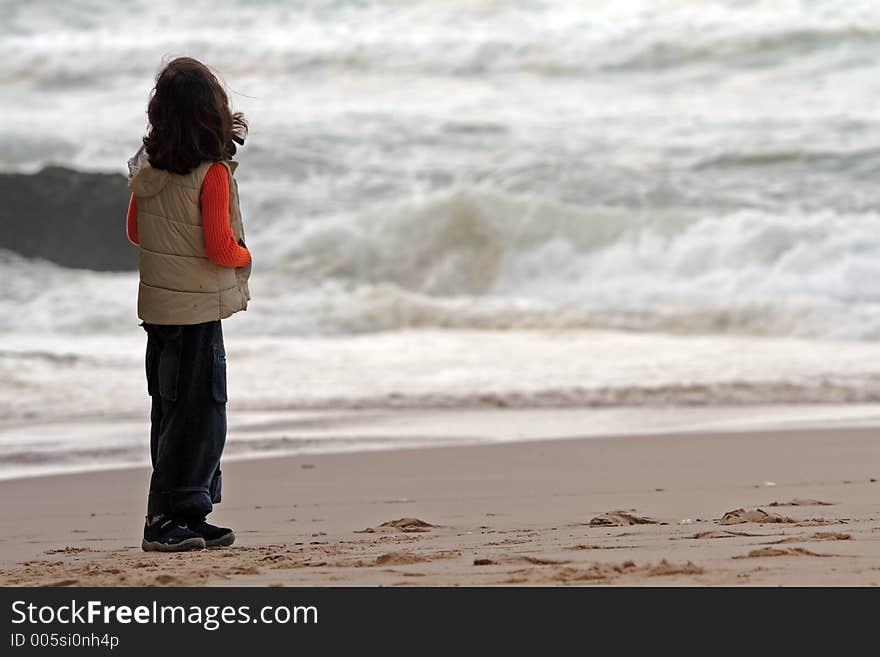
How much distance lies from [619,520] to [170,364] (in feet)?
4.70

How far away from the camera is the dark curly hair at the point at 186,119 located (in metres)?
3.85

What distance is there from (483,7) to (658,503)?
71.5ft

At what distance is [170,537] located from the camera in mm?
3912

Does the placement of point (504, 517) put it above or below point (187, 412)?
below

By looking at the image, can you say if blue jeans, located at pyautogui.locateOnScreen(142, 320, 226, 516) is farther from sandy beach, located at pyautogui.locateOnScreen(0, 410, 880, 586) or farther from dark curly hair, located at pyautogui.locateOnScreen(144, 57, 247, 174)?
dark curly hair, located at pyautogui.locateOnScreen(144, 57, 247, 174)

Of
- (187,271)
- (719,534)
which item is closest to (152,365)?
(187,271)

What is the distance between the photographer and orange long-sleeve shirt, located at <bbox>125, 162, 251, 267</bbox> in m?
3.84

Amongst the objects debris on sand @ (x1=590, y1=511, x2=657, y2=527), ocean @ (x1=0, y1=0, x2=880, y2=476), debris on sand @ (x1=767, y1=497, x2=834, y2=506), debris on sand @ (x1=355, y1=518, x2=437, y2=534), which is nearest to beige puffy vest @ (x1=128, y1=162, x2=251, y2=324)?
debris on sand @ (x1=355, y1=518, x2=437, y2=534)

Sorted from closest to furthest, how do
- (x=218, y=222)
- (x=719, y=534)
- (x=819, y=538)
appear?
1. (x=819, y=538)
2. (x=719, y=534)
3. (x=218, y=222)

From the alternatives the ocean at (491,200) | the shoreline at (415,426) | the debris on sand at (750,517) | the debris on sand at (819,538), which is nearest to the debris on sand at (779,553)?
the debris on sand at (819,538)

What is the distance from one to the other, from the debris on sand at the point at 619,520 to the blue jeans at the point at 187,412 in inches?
45.5

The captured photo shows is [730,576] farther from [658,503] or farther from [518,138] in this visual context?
[518,138]

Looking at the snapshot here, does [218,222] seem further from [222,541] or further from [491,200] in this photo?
[491,200]
